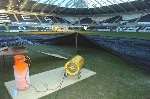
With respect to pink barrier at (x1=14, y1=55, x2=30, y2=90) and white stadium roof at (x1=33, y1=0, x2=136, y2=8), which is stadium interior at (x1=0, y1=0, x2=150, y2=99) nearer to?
pink barrier at (x1=14, y1=55, x2=30, y2=90)

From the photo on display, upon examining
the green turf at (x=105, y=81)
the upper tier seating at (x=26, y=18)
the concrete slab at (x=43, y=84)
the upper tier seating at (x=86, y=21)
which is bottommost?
the green turf at (x=105, y=81)

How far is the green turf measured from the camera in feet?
16.9

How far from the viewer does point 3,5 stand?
159ft

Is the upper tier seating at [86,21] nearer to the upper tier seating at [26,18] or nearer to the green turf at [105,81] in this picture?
the upper tier seating at [26,18]

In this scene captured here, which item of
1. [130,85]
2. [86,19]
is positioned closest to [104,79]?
[130,85]

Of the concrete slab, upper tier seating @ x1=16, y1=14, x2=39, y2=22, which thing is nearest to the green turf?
the concrete slab

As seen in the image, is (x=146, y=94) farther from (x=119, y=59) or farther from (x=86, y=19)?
(x=86, y=19)

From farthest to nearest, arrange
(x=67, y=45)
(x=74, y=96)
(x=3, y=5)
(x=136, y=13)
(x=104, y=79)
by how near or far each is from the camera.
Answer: (x=136, y=13), (x=3, y=5), (x=67, y=45), (x=104, y=79), (x=74, y=96)

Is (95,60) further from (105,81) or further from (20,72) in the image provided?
(20,72)

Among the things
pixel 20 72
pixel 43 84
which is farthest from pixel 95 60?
pixel 20 72

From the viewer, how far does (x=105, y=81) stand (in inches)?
247

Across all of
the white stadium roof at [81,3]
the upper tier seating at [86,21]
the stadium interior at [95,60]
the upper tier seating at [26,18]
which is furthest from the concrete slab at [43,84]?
the upper tier seating at [86,21]

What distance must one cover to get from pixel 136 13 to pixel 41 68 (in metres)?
51.8

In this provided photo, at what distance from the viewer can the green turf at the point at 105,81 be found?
5148 millimetres
